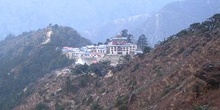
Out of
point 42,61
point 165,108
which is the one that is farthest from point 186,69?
point 42,61

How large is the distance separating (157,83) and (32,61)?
171 ft

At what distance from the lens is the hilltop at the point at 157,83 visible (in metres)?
19.0

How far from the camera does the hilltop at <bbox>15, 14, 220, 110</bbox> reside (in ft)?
62.2

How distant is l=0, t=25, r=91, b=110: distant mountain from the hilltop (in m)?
11.5

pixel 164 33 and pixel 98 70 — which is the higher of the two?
pixel 164 33

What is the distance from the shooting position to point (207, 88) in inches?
735

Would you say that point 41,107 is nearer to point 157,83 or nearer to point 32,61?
point 157,83

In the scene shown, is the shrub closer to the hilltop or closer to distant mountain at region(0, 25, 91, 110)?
the hilltop

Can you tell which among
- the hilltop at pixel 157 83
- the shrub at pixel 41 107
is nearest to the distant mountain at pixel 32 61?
the hilltop at pixel 157 83

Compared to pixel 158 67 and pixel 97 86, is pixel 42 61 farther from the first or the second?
pixel 158 67

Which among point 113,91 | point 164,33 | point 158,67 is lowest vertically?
point 113,91

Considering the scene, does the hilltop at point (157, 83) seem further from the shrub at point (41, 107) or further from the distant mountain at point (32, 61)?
the distant mountain at point (32, 61)

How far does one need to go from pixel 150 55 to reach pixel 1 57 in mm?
63015

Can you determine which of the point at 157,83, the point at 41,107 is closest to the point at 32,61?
the point at 41,107
